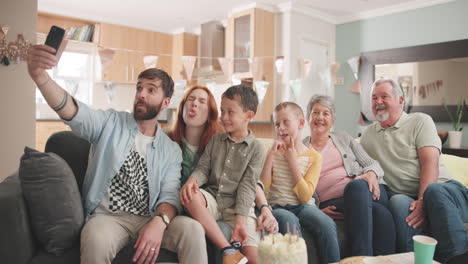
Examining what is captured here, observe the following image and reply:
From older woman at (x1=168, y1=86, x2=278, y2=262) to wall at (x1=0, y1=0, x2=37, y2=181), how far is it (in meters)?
1.97

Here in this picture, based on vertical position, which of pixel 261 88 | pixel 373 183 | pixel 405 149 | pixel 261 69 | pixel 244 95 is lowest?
pixel 373 183

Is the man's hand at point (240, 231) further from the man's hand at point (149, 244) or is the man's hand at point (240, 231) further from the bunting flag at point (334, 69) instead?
the bunting flag at point (334, 69)

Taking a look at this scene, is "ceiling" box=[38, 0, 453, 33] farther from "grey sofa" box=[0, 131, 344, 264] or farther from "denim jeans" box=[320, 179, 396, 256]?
"grey sofa" box=[0, 131, 344, 264]

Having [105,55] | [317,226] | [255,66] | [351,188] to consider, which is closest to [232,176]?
[317,226]

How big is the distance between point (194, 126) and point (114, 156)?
508 mm

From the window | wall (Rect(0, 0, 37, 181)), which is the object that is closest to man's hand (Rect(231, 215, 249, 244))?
wall (Rect(0, 0, 37, 181))

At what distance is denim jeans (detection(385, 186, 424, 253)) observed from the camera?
189 centimetres

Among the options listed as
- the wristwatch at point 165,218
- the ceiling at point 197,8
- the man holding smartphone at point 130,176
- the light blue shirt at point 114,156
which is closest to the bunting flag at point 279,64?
the ceiling at point 197,8

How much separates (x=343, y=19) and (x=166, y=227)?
5087 millimetres

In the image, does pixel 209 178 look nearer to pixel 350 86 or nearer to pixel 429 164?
pixel 429 164

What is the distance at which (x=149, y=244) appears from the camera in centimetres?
144

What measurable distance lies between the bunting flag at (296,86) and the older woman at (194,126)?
3.18 m

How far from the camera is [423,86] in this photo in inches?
189

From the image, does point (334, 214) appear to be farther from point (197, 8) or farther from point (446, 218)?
point (197, 8)
